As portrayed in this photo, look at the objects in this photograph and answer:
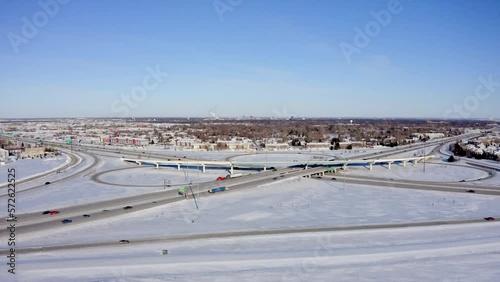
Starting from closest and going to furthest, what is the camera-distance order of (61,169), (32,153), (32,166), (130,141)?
(61,169) → (32,166) → (32,153) → (130,141)

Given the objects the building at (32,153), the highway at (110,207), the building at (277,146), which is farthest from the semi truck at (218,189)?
the building at (277,146)

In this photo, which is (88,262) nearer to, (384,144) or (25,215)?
(25,215)

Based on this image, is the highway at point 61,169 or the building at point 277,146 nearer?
the highway at point 61,169

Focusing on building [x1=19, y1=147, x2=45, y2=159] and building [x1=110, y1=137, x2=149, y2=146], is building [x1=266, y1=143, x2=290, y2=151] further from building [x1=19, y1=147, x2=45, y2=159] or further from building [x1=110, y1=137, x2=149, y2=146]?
building [x1=19, y1=147, x2=45, y2=159]

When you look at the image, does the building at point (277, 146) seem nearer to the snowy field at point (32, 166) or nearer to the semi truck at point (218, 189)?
the snowy field at point (32, 166)

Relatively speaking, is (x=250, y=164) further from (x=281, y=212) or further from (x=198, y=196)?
(x=281, y=212)

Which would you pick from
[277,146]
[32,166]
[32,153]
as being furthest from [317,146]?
[32,153]
